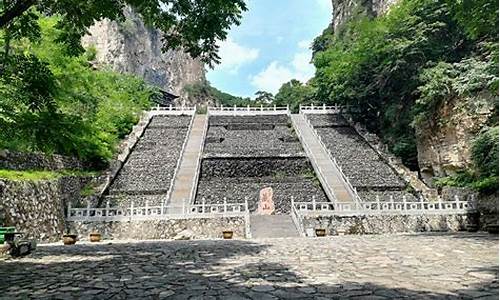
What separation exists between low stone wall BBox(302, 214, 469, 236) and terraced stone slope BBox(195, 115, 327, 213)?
12.1ft

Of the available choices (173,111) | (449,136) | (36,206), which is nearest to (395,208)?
(449,136)

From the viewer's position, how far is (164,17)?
641 cm

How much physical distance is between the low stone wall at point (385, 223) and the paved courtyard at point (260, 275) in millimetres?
8584

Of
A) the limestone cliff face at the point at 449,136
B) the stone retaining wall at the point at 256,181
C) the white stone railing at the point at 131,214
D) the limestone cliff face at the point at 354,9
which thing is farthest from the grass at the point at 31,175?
the limestone cliff face at the point at 354,9

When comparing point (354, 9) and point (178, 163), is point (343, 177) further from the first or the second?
point (354, 9)

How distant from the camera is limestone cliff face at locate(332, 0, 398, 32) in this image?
171 ft

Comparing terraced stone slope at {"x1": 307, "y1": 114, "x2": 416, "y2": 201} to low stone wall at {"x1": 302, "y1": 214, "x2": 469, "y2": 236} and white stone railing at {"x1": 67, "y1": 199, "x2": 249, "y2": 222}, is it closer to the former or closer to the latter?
low stone wall at {"x1": 302, "y1": 214, "x2": 469, "y2": 236}

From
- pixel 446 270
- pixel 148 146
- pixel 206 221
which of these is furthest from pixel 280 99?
pixel 446 270

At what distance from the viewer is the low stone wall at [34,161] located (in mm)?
16391

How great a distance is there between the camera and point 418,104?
25.5m

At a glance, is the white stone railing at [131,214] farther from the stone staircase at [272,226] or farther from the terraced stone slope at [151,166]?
the terraced stone slope at [151,166]

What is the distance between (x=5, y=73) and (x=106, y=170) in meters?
18.9

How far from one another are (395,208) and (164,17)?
52.7 ft

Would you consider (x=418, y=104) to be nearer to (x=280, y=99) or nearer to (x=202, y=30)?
(x=202, y=30)
